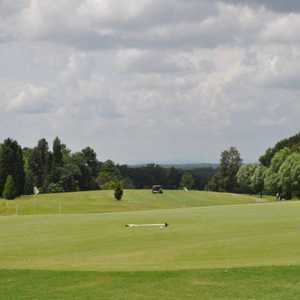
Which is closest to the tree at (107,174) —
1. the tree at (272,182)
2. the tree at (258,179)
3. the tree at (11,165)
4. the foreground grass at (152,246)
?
the tree at (258,179)

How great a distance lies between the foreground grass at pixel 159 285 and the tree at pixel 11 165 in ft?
369

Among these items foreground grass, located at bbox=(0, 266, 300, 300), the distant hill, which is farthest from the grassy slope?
foreground grass, located at bbox=(0, 266, 300, 300)

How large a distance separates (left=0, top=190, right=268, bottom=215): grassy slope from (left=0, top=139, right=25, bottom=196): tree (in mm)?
19674

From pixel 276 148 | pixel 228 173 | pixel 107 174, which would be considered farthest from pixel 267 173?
pixel 107 174

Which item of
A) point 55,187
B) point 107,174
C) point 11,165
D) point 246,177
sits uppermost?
point 11,165

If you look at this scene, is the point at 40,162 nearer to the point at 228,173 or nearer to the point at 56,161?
the point at 56,161

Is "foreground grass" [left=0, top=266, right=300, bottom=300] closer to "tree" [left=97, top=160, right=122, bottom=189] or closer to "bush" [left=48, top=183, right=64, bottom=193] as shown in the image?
"bush" [left=48, top=183, right=64, bottom=193]

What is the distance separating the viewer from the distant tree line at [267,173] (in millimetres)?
116812

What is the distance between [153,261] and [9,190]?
325ft

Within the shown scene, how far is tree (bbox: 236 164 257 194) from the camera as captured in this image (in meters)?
154

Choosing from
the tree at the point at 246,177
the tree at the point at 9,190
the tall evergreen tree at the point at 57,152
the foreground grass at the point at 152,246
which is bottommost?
the foreground grass at the point at 152,246

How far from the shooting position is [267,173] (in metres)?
130

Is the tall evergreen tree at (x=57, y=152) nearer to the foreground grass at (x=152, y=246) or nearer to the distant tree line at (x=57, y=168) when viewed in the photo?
the distant tree line at (x=57, y=168)

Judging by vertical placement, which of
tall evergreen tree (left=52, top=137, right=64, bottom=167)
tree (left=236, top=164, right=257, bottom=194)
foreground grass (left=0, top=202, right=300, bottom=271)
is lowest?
foreground grass (left=0, top=202, right=300, bottom=271)
